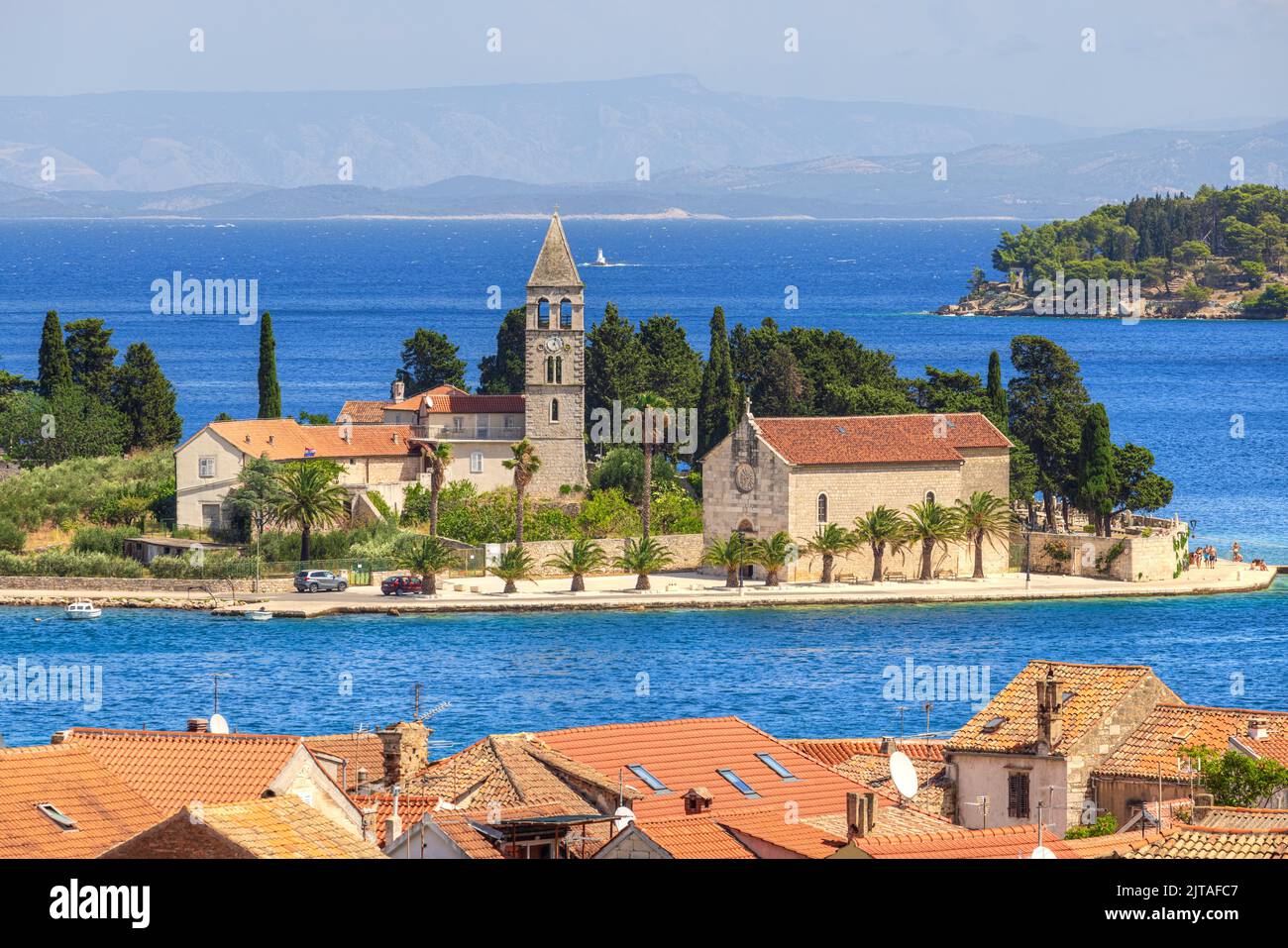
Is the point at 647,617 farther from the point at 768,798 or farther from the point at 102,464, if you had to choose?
the point at 768,798

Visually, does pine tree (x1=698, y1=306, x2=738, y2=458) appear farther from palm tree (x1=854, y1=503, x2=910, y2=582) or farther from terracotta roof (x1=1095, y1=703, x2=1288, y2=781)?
terracotta roof (x1=1095, y1=703, x2=1288, y2=781)

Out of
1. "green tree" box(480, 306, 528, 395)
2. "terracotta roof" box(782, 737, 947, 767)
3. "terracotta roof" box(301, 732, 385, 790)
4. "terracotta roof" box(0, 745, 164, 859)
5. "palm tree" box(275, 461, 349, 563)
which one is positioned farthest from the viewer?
"green tree" box(480, 306, 528, 395)

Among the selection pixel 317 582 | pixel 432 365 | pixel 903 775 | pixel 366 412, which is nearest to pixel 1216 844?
pixel 903 775

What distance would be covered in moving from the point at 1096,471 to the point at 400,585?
22.3 metres

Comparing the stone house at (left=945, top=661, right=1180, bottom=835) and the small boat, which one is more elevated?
the stone house at (left=945, top=661, right=1180, bottom=835)

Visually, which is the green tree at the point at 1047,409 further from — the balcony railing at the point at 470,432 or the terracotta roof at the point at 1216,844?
the terracotta roof at the point at 1216,844

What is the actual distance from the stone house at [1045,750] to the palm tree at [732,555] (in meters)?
41.4

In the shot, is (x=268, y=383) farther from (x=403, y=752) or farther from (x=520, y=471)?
(x=403, y=752)

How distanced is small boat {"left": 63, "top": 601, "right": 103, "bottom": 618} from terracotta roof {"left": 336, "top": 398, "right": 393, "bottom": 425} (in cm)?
1662

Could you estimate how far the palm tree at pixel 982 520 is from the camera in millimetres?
71250

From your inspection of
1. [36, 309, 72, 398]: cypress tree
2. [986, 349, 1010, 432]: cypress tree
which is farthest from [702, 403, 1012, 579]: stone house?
[36, 309, 72, 398]: cypress tree

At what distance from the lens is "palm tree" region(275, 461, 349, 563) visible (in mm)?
70188

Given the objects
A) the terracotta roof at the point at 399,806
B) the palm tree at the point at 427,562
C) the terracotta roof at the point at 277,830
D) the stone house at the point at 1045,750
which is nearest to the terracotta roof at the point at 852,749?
the stone house at the point at 1045,750

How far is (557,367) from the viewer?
78250 mm
